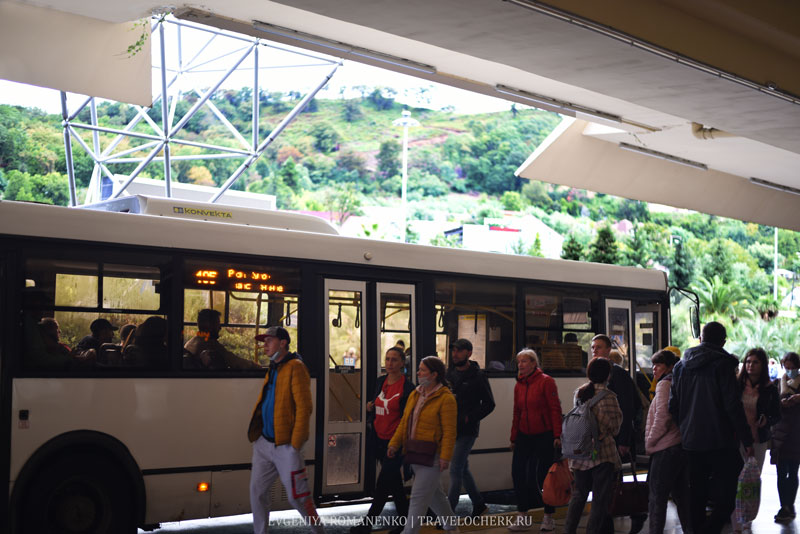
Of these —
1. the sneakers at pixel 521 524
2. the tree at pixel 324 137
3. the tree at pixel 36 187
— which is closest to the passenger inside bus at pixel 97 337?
the sneakers at pixel 521 524

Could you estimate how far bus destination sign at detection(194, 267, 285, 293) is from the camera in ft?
31.6

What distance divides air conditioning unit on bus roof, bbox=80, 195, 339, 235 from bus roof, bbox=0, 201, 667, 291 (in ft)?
0.42

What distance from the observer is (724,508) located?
8.57 metres

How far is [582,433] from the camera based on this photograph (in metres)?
8.61

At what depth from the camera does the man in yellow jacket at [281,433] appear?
838cm

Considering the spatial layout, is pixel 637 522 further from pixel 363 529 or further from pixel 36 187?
pixel 36 187

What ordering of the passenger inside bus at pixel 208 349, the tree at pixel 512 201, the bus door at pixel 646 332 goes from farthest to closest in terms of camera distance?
the tree at pixel 512 201 → the bus door at pixel 646 332 → the passenger inside bus at pixel 208 349

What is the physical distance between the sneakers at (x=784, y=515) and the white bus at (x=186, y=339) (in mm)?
3261

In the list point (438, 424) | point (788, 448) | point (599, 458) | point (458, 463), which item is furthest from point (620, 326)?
point (438, 424)

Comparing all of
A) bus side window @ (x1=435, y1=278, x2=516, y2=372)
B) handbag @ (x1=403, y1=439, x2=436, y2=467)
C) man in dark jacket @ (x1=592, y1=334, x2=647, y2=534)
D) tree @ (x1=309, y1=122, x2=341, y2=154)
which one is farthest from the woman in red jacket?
tree @ (x1=309, y1=122, x2=341, y2=154)

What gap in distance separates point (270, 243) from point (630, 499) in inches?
185

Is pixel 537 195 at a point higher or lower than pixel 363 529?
higher

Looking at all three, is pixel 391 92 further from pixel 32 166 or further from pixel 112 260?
pixel 112 260

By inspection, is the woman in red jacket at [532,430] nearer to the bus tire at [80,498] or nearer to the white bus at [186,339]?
the white bus at [186,339]
